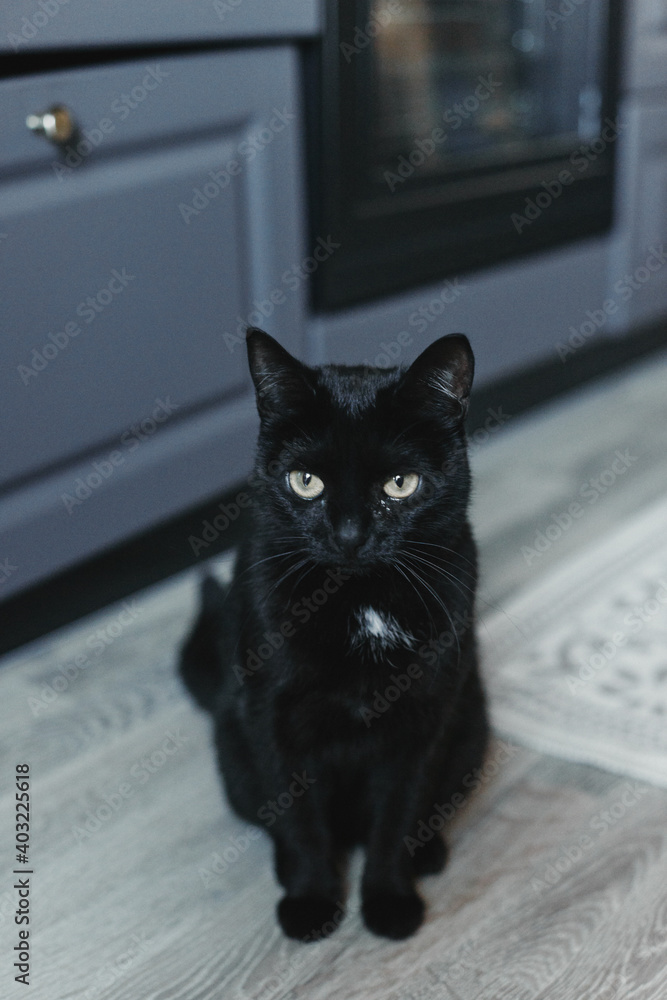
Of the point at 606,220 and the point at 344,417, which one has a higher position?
the point at 344,417

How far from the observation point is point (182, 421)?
167cm

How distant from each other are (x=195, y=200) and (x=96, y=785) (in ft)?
3.03

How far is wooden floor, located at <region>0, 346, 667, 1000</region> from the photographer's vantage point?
93 cm

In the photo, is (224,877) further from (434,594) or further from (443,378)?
(443,378)

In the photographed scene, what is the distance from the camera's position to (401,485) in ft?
2.90

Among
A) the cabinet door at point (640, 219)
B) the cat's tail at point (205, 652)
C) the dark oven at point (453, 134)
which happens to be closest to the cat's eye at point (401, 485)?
the cat's tail at point (205, 652)

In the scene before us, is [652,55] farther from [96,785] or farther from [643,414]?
[96,785]

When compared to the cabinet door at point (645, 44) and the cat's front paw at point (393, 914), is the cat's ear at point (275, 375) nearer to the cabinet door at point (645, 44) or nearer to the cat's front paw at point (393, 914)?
the cat's front paw at point (393, 914)

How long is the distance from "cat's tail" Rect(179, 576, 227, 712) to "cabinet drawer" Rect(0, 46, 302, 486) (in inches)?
14.9

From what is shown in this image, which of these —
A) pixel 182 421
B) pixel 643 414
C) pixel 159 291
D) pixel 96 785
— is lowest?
pixel 643 414

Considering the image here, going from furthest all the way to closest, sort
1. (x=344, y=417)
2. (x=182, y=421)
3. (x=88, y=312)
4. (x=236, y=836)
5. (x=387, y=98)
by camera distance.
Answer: (x=387, y=98) → (x=182, y=421) → (x=88, y=312) → (x=236, y=836) → (x=344, y=417)

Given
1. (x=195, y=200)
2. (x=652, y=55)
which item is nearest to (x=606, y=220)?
(x=652, y=55)

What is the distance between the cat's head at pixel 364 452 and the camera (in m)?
0.87

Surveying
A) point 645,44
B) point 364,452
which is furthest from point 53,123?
Answer: point 645,44
